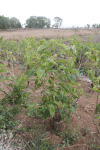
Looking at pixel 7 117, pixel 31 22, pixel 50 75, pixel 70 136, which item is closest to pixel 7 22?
pixel 31 22

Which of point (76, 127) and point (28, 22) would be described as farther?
point (28, 22)

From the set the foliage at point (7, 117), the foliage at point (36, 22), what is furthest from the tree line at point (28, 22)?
the foliage at point (7, 117)

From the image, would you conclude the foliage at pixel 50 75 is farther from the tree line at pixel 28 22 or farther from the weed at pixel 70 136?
the tree line at pixel 28 22

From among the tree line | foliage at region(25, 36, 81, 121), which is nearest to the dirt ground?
foliage at region(25, 36, 81, 121)

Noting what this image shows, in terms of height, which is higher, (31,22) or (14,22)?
(31,22)

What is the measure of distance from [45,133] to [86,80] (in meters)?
2.28

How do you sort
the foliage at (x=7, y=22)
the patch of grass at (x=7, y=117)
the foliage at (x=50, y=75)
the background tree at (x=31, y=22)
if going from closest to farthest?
the foliage at (x=50, y=75) < the patch of grass at (x=7, y=117) < the foliage at (x=7, y=22) < the background tree at (x=31, y=22)

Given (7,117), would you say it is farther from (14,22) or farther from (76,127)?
(14,22)

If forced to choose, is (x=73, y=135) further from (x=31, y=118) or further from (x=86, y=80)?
(x=86, y=80)

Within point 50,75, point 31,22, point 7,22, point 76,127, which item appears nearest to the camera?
point 50,75

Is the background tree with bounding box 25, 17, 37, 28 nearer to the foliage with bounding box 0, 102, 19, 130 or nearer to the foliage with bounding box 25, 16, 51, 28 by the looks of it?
the foliage with bounding box 25, 16, 51, 28

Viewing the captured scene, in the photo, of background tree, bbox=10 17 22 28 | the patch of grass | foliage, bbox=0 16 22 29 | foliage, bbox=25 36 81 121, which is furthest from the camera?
background tree, bbox=10 17 22 28

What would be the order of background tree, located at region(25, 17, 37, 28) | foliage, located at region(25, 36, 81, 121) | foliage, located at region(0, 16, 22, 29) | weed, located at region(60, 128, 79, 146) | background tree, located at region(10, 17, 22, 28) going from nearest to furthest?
1. foliage, located at region(25, 36, 81, 121)
2. weed, located at region(60, 128, 79, 146)
3. foliage, located at region(0, 16, 22, 29)
4. background tree, located at region(10, 17, 22, 28)
5. background tree, located at region(25, 17, 37, 28)

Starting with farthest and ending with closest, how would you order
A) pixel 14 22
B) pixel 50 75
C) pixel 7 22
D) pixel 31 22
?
pixel 31 22
pixel 14 22
pixel 7 22
pixel 50 75
